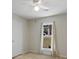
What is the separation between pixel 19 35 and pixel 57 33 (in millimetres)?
2254

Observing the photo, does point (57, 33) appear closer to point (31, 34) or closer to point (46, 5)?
point (31, 34)

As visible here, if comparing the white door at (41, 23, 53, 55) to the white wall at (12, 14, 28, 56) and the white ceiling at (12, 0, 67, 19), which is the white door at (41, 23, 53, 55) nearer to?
the white wall at (12, 14, 28, 56)

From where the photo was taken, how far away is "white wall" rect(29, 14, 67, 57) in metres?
5.24

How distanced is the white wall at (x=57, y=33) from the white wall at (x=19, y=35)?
396 mm

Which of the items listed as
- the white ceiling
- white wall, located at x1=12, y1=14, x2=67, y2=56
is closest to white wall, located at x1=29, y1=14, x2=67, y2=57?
white wall, located at x1=12, y1=14, x2=67, y2=56

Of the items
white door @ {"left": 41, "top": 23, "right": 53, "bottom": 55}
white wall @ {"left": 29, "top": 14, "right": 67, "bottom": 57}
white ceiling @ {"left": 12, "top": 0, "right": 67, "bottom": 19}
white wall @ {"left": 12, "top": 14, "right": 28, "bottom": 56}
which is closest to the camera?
white ceiling @ {"left": 12, "top": 0, "right": 67, "bottom": 19}

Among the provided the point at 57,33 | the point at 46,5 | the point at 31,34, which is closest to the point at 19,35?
the point at 31,34

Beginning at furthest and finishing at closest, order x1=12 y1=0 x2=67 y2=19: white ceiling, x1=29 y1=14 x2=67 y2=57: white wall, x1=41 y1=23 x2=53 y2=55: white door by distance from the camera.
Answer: x1=41 y1=23 x2=53 y2=55: white door
x1=29 y1=14 x2=67 y2=57: white wall
x1=12 y1=0 x2=67 y2=19: white ceiling

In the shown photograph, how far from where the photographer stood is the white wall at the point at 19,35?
5505 mm

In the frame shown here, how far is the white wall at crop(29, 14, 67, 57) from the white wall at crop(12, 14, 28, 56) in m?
0.40
